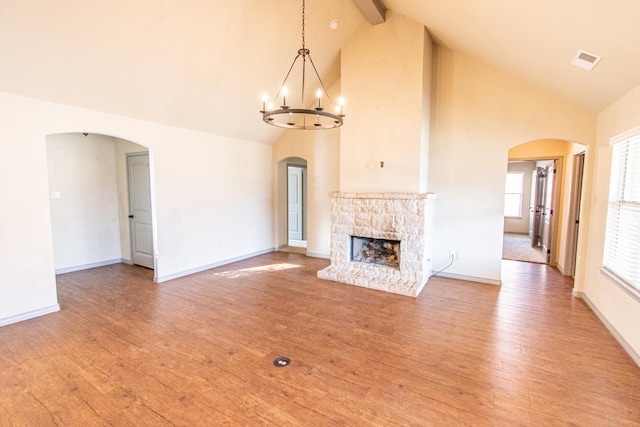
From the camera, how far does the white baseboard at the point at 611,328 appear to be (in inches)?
108

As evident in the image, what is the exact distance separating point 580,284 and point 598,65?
9.62ft

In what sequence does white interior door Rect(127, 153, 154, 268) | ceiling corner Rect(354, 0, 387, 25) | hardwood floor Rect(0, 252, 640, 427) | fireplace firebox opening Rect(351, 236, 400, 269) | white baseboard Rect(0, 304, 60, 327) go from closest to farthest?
hardwood floor Rect(0, 252, 640, 427)
white baseboard Rect(0, 304, 60, 327)
ceiling corner Rect(354, 0, 387, 25)
fireplace firebox opening Rect(351, 236, 400, 269)
white interior door Rect(127, 153, 154, 268)

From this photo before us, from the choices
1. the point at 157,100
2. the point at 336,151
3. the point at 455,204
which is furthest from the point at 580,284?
the point at 157,100

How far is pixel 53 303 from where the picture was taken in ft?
12.3

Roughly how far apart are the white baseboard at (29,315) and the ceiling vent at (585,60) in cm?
637

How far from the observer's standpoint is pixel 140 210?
5781mm

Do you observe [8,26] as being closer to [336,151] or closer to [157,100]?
[157,100]

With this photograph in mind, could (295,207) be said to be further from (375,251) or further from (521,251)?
(521,251)

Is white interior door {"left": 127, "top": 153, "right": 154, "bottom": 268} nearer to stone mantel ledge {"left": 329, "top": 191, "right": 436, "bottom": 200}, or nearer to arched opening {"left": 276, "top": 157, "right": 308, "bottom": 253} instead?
arched opening {"left": 276, "top": 157, "right": 308, "bottom": 253}

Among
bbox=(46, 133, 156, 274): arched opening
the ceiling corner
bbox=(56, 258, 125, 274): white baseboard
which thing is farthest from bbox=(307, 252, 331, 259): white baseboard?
the ceiling corner

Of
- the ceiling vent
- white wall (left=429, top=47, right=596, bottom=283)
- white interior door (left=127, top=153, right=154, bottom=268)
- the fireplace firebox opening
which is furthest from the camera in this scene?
white interior door (left=127, top=153, right=154, bottom=268)

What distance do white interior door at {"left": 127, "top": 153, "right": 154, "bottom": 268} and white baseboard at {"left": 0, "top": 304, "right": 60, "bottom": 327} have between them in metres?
1.94

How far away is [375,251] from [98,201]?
5.34 meters

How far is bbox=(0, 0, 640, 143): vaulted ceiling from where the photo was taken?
2.68m
